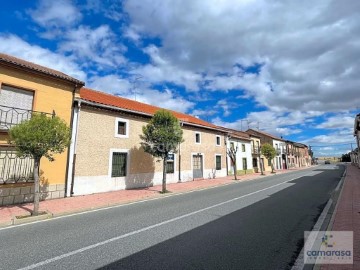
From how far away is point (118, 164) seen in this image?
14859 millimetres

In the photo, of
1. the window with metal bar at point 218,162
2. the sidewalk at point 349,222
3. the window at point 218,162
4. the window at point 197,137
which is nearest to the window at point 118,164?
the window at point 197,137

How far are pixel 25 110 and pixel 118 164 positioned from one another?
6025mm

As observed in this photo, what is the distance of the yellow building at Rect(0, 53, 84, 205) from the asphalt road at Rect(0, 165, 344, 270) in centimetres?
415

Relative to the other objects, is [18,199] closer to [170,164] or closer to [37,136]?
[37,136]

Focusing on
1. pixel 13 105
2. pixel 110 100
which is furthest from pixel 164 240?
pixel 110 100

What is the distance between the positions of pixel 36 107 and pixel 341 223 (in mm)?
12644

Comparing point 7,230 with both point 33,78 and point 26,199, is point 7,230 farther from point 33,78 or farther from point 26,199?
point 33,78

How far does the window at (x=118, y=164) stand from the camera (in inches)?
572

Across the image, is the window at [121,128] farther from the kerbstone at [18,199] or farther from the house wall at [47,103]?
the kerbstone at [18,199]

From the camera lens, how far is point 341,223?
6.20 meters

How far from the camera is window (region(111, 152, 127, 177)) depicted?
47.6 feet

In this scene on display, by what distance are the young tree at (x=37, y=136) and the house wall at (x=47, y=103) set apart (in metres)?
2.84

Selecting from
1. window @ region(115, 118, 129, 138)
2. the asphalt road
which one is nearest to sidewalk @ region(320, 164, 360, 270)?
the asphalt road

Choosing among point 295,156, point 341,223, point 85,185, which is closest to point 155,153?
point 85,185
